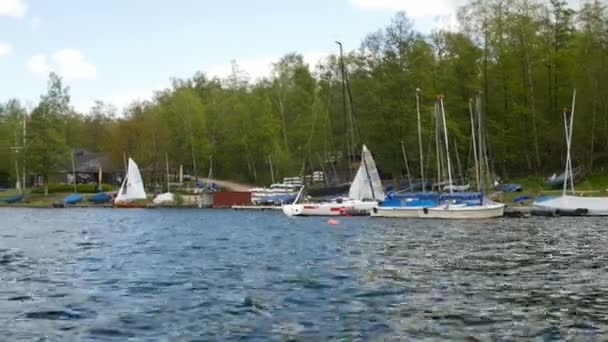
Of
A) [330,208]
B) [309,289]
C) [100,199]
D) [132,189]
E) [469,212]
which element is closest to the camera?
[309,289]

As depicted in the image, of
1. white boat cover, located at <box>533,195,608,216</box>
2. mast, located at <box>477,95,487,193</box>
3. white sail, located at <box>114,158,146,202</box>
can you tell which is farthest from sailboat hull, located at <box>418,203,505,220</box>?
white sail, located at <box>114,158,146,202</box>

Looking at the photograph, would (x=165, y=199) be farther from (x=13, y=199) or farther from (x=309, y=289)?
(x=309, y=289)

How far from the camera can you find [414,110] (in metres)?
94.6

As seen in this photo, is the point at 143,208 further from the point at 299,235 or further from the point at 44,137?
the point at 299,235

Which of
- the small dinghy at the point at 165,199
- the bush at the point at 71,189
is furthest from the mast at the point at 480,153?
the bush at the point at 71,189

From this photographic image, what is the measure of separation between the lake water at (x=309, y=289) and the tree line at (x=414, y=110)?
4773cm

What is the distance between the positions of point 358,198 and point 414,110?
71.1 ft

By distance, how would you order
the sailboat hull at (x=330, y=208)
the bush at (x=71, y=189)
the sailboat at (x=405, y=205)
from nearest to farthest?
the sailboat at (x=405, y=205) → the sailboat hull at (x=330, y=208) → the bush at (x=71, y=189)

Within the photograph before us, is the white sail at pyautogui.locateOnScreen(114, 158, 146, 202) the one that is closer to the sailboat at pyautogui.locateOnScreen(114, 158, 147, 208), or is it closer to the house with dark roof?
the sailboat at pyautogui.locateOnScreen(114, 158, 147, 208)

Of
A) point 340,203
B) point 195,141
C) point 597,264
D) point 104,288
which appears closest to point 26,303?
point 104,288

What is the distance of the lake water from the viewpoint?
16641mm

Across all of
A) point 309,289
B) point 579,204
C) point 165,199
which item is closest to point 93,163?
point 165,199

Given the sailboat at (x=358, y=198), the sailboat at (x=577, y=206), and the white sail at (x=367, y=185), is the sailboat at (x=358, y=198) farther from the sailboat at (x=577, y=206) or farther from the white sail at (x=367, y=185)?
the sailboat at (x=577, y=206)

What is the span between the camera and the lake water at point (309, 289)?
16641 mm
